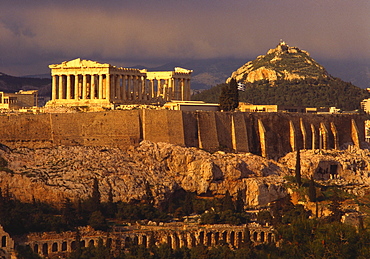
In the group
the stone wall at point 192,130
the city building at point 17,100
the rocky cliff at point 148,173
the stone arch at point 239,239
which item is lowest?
the stone arch at point 239,239

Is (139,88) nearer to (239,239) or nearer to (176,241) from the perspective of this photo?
(239,239)

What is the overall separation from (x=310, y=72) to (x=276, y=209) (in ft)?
348

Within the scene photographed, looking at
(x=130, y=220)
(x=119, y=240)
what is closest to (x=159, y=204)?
(x=130, y=220)

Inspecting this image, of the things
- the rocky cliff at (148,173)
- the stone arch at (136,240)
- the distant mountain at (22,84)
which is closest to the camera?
the stone arch at (136,240)

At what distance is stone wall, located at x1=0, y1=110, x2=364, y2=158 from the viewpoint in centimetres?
9644

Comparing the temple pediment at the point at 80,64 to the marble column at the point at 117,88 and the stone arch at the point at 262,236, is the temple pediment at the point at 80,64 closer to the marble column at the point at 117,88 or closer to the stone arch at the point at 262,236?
the marble column at the point at 117,88

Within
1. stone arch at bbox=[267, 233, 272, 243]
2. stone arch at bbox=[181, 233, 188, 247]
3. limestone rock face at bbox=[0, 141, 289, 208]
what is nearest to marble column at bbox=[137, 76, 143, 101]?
limestone rock face at bbox=[0, 141, 289, 208]

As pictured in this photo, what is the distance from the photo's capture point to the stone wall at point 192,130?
3797 inches

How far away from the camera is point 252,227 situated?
91.0 metres

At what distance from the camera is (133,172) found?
95875 millimetres

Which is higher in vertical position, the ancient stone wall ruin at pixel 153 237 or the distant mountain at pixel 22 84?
the distant mountain at pixel 22 84

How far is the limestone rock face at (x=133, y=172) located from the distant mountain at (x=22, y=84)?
76.9 metres

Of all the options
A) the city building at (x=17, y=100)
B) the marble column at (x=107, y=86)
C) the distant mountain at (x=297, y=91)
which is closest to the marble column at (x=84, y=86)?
the marble column at (x=107, y=86)

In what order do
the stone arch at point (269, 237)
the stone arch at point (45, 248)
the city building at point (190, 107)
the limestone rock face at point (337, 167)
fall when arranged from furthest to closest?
the city building at point (190, 107) < the limestone rock face at point (337, 167) < the stone arch at point (269, 237) < the stone arch at point (45, 248)
